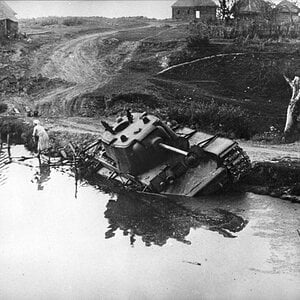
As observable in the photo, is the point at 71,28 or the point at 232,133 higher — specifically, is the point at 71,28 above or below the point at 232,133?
above

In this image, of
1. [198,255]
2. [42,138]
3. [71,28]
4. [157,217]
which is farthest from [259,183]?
[71,28]

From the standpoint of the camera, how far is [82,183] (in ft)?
59.2

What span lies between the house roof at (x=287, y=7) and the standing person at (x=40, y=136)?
1383 cm

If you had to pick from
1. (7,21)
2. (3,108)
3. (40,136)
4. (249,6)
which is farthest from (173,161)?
(7,21)

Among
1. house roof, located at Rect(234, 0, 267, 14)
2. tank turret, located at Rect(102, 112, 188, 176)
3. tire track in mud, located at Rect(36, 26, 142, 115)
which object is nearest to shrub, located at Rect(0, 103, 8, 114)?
tire track in mud, located at Rect(36, 26, 142, 115)

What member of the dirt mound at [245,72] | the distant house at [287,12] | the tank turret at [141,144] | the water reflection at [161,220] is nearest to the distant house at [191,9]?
the distant house at [287,12]

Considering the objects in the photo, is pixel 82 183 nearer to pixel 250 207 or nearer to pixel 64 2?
pixel 250 207

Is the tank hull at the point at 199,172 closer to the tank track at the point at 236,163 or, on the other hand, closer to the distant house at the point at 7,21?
the tank track at the point at 236,163

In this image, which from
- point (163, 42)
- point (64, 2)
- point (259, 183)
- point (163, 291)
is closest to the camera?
point (163, 291)

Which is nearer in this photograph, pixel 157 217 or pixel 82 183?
pixel 157 217

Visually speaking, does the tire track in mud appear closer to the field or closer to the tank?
the field

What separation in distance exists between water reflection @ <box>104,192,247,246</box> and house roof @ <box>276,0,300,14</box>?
49.5 ft

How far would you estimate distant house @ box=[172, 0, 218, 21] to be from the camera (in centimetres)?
3419

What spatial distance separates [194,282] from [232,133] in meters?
10.7
